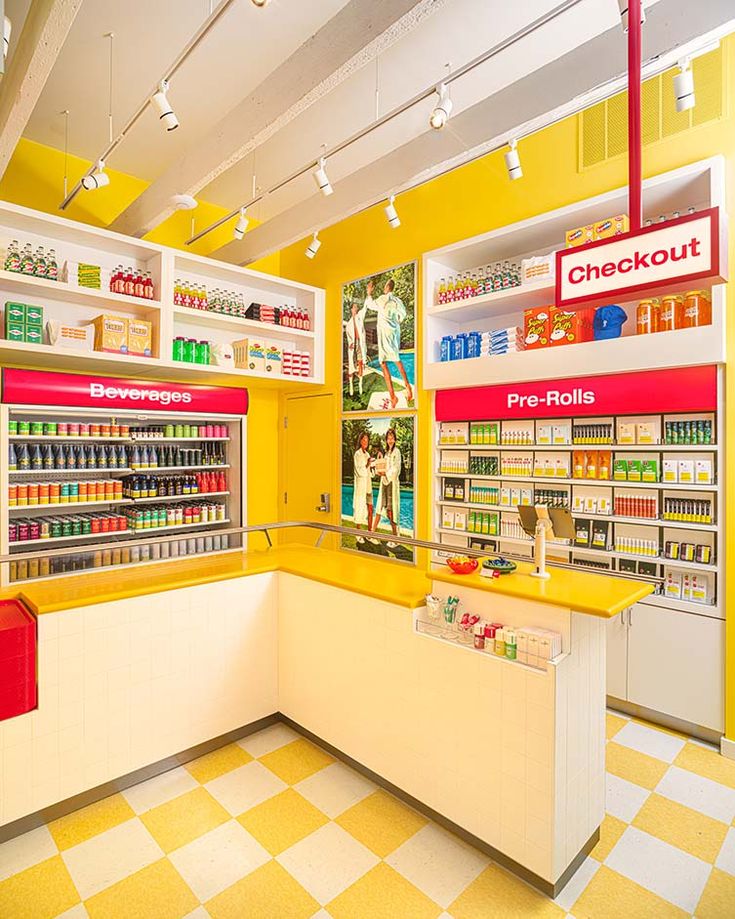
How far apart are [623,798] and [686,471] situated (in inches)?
79.6

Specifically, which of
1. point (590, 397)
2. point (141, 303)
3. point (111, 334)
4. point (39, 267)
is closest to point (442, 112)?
point (590, 397)

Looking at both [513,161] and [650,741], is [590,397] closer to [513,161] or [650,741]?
[513,161]

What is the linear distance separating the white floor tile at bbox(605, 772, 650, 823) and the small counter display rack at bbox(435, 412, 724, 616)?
1.20 meters

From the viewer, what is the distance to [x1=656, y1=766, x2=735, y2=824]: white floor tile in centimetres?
285

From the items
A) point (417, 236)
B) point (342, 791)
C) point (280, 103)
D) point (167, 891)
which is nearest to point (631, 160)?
point (280, 103)

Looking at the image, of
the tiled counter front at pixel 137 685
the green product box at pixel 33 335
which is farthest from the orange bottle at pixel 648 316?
the green product box at pixel 33 335

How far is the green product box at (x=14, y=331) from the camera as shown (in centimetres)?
396

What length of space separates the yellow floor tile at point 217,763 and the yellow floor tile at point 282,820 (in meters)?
0.41

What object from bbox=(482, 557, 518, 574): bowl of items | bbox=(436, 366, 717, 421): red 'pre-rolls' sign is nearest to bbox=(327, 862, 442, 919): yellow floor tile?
bbox=(482, 557, 518, 574): bowl of items

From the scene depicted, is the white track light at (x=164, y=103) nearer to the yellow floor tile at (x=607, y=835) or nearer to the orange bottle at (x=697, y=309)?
the orange bottle at (x=697, y=309)

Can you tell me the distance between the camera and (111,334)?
4.36 m

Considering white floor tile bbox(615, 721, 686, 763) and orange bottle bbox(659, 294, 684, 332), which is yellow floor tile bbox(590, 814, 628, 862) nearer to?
white floor tile bbox(615, 721, 686, 763)

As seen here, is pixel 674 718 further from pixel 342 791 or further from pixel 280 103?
pixel 280 103

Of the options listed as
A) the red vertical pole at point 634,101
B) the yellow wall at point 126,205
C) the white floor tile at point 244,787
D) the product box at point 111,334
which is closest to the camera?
the red vertical pole at point 634,101
